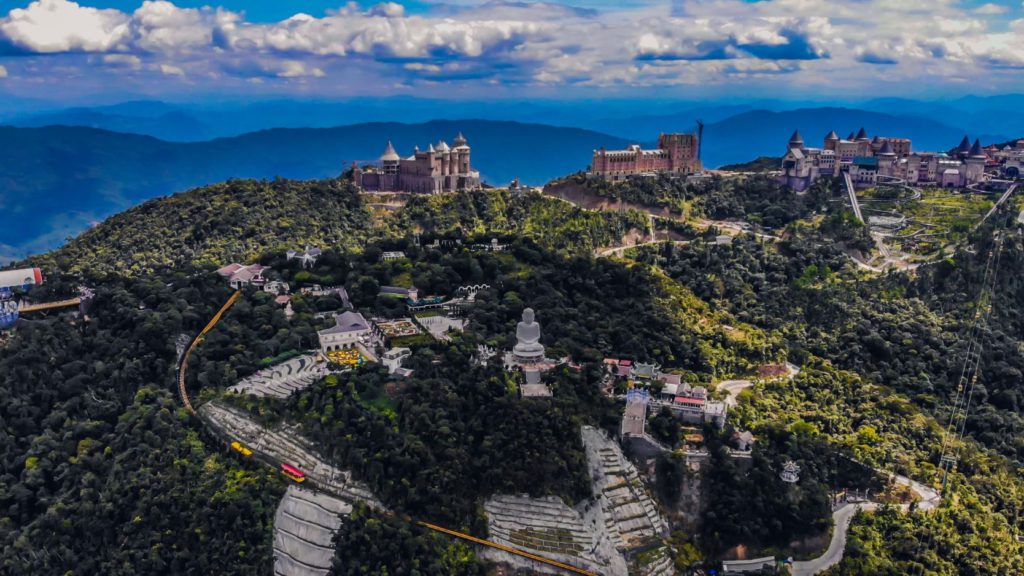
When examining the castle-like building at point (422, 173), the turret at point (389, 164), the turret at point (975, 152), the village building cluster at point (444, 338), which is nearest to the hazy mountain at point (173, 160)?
the turret at point (389, 164)

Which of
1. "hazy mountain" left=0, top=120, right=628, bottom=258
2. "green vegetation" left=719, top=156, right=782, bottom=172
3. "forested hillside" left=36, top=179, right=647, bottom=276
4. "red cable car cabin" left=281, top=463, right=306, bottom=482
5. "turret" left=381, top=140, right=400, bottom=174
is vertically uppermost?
"turret" left=381, top=140, right=400, bottom=174

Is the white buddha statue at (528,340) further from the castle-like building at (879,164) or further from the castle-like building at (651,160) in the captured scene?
the castle-like building at (879,164)

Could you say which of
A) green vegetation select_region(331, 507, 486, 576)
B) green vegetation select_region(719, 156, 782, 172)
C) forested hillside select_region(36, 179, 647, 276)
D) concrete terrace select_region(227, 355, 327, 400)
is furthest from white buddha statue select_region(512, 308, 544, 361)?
green vegetation select_region(719, 156, 782, 172)

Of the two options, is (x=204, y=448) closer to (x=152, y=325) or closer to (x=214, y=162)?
(x=152, y=325)

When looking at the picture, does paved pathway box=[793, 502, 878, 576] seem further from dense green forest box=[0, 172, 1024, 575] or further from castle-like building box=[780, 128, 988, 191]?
Answer: castle-like building box=[780, 128, 988, 191]

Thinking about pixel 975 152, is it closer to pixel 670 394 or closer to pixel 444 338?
pixel 670 394

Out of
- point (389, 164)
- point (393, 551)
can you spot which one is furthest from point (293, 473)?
point (389, 164)

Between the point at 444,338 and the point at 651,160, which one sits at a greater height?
the point at 651,160

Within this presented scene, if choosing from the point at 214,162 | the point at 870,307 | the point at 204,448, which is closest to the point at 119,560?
the point at 204,448
